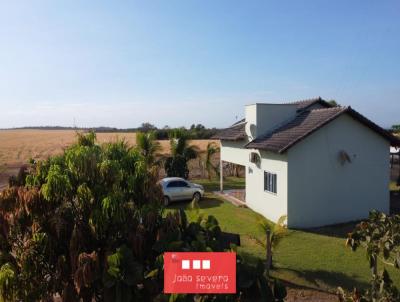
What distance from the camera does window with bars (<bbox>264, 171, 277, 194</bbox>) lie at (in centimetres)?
1822

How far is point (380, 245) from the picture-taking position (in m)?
5.66

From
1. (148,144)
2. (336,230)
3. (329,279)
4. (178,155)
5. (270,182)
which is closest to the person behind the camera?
(329,279)

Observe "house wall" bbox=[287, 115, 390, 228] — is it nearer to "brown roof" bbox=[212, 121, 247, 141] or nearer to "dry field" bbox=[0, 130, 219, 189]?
"brown roof" bbox=[212, 121, 247, 141]

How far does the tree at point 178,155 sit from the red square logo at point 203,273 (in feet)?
84.6

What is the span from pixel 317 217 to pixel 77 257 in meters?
12.9

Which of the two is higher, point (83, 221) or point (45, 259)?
point (83, 221)

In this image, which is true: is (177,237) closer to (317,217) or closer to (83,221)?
(83,221)

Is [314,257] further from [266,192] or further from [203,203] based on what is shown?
[203,203]

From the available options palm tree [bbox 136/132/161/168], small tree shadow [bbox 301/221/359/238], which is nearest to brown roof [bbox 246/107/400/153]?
small tree shadow [bbox 301/221/359/238]

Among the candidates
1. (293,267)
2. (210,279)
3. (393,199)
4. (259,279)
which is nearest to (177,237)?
(259,279)

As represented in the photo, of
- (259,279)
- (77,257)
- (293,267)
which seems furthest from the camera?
(293,267)

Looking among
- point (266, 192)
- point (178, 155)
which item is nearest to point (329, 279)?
point (266, 192)

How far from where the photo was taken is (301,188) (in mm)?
16734

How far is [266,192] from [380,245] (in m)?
13.3
